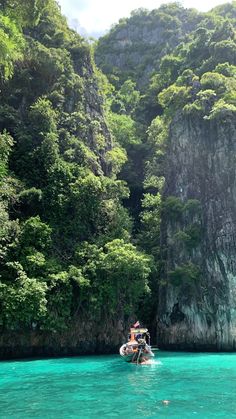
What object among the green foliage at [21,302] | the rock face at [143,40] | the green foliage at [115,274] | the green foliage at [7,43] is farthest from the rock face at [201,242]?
the rock face at [143,40]

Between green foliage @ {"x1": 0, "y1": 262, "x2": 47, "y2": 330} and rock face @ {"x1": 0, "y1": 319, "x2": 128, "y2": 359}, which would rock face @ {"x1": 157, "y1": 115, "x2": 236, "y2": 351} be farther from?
green foliage @ {"x1": 0, "y1": 262, "x2": 47, "y2": 330}

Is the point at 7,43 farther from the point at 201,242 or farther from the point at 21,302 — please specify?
the point at 201,242

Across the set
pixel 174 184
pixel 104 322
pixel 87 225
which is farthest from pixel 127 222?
pixel 104 322

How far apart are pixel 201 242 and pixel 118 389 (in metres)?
12.6

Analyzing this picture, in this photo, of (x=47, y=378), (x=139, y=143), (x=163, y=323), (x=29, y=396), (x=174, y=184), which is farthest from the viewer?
(x=139, y=143)

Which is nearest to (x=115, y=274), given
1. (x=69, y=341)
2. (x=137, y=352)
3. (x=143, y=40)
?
(x=69, y=341)

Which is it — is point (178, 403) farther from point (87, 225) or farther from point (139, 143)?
point (139, 143)

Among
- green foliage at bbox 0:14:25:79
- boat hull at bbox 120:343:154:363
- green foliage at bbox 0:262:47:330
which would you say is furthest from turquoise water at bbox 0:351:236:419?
green foliage at bbox 0:14:25:79

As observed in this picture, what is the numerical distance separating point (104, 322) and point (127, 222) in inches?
224

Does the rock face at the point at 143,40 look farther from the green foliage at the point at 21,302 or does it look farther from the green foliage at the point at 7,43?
the green foliage at the point at 21,302

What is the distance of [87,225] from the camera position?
77.7ft

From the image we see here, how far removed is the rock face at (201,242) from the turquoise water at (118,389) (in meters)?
3.58

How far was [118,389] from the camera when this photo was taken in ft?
39.4

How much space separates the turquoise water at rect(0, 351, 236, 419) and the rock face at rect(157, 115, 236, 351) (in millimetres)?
3580
